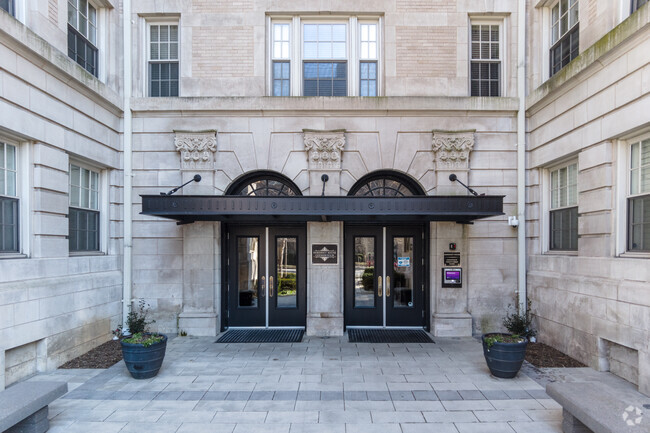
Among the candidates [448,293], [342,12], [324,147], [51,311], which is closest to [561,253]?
[448,293]

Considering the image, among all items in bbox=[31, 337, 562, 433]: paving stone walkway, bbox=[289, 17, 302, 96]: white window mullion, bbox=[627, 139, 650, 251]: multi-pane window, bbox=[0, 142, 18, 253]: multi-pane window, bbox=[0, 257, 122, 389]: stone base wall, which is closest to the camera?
bbox=[31, 337, 562, 433]: paving stone walkway

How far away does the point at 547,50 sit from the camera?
9.98 metres

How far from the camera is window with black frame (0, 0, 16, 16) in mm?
7127

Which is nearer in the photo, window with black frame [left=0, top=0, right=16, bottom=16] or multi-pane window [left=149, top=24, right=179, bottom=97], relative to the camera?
window with black frame [left=0, top=0, right=16, bottom=16]

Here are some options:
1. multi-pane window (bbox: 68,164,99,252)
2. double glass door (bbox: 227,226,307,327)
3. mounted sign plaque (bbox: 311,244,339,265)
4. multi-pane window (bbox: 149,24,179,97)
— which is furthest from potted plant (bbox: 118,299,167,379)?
multi-pane window (bbox: 149,24,179,97)

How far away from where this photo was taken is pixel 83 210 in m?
9.23

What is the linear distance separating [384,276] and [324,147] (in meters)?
3.89

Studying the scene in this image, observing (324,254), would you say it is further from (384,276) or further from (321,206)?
(321,206)

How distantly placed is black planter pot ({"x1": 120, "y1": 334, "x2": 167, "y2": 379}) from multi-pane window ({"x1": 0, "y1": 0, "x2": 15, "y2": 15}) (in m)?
6.59

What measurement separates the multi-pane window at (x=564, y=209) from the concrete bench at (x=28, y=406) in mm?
10192

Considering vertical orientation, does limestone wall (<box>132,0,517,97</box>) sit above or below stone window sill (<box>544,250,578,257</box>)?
above

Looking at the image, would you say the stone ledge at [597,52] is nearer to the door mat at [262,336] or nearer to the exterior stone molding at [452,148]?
the exterior stone molding at [452,148]

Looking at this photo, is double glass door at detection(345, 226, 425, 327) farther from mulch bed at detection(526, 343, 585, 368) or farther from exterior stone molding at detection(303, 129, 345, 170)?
mulch bed at detection(526, 343, 585, 368)

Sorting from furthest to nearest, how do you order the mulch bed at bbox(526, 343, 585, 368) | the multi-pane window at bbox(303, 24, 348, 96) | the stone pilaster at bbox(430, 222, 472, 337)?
the multi-pane window at bbox(303, 24, 348, 96), the stone pilaster at bbox(430, 222, 472, 337), the mulch bed at bbox(526, 343, 585, 368)
